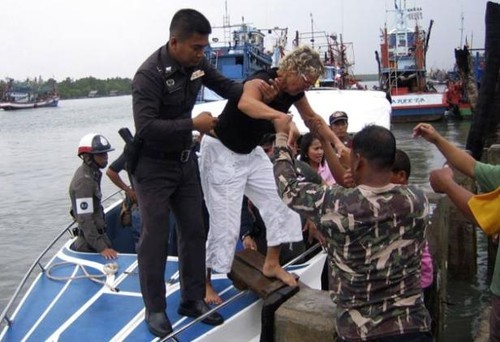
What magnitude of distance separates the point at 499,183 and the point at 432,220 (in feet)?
6.19

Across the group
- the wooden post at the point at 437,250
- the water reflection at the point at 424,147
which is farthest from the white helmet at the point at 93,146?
the water reflection at the point at 424,147

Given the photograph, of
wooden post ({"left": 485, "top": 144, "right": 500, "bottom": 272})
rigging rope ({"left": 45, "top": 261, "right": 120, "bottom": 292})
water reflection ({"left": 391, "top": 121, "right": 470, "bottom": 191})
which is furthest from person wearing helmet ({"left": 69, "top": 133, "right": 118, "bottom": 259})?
water reflection ({"left": 391, "top": 121, "right": 470, "bottom": 191})

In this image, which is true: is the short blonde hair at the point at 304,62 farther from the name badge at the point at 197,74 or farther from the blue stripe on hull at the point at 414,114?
the blue stripe on hull at the point at 414,114

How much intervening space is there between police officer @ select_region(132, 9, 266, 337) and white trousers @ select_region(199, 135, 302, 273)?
0.23 m

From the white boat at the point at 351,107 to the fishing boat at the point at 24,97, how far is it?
91.5 meters

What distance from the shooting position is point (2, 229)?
1310cm

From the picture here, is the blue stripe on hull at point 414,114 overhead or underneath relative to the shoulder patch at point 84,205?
underneath

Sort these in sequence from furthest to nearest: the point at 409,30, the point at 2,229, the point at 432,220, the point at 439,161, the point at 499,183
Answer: the point at 409,30
the point at 439,161
the point at 2,229
the point at 432,220
the point at 499,183

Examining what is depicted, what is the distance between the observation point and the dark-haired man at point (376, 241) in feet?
7.98

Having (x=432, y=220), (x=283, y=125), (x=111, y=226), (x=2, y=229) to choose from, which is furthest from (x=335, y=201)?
(x=2, y=229)

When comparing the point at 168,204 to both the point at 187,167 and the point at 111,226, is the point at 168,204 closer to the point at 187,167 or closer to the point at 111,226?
the point at 187,167

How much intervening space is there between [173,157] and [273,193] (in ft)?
2.94

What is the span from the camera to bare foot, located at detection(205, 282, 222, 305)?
4043 millimetres

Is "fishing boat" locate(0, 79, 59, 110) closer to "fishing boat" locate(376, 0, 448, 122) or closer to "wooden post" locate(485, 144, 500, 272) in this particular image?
"fishing boat" locate(376, 0, 448, 122)
